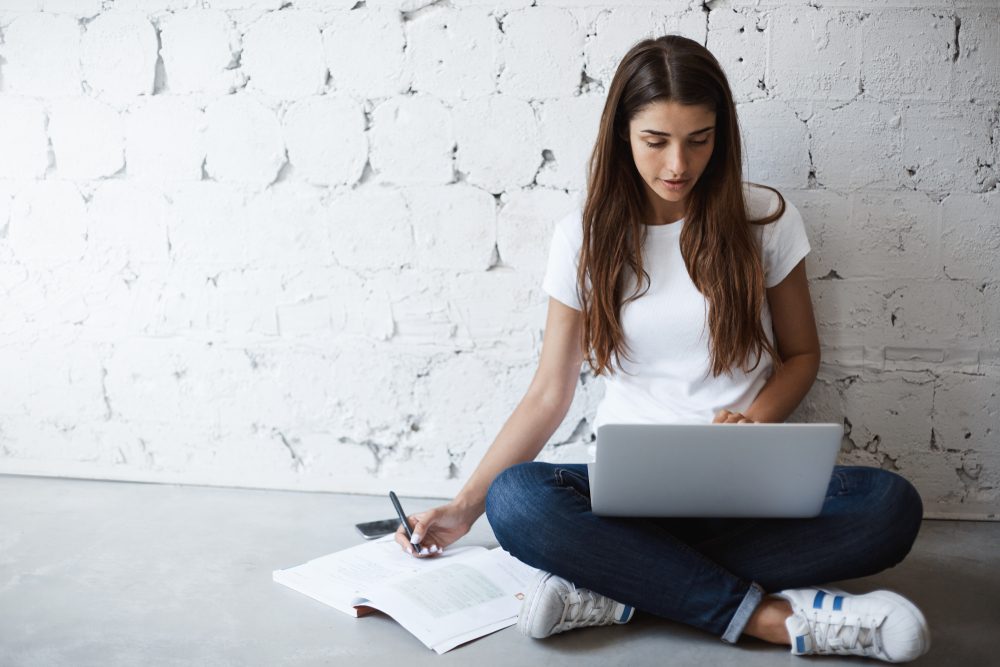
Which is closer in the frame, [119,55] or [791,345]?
[791,345]

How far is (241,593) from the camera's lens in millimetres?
1746

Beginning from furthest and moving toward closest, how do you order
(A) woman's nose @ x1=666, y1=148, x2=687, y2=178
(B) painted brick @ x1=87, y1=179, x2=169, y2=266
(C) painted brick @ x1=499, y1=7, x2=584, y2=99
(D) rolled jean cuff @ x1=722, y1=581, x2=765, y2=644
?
(B) painted brick @ x1=87, y1=179, x2=169, y2=266, (C) painted brick @ x1=499, y1=7, x2=584, y2=99, (A) woman's nose @ x1=666, y1=148, x2=687, y2=178, (D) rolled jean cuff @ x1=722, y1=581, x2=765, y2=644

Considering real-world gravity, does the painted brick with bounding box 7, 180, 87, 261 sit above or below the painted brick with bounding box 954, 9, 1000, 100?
below

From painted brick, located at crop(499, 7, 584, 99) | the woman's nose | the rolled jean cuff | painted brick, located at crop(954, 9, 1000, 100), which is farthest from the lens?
painted brick, located at crop(499, 7, 584, 99)

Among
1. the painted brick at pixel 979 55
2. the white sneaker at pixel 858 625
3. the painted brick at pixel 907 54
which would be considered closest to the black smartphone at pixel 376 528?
the white sneaker at pixel 858 625

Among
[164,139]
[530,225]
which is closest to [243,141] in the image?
[164,139]

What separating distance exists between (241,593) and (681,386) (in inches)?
34.9

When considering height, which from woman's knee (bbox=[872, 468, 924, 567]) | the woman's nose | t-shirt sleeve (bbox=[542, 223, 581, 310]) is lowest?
woman's knee (bbox=[872, 468, 924, 567])

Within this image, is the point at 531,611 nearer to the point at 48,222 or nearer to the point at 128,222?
the point at 128,222

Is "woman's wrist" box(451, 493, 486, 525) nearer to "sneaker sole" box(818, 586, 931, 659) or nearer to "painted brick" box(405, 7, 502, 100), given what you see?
"sneaker sole" box(818, 586, 931, 659)

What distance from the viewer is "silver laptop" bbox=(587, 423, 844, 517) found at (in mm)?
1353

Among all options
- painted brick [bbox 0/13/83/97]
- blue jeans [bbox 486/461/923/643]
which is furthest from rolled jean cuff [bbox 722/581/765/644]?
painted brick [bbox 0/13/83/97]

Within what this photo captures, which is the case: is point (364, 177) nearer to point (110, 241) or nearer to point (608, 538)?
point (110, 241)

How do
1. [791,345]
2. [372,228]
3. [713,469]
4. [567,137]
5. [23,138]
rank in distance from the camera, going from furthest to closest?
[23,138] < [372,228] < [567,137] < [791,345] < [713,469]
